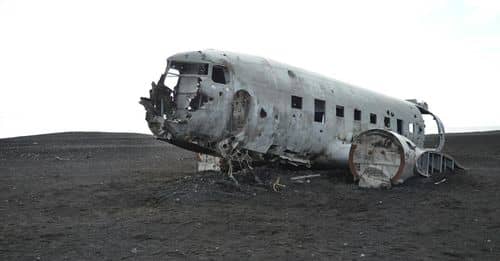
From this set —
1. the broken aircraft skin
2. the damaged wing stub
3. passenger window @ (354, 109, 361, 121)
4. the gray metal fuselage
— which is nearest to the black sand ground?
the damaged wing stub

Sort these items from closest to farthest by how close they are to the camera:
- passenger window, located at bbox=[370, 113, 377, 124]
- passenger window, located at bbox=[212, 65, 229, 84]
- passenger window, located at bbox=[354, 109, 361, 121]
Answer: passenger window, located at bbox=[212, 65, 229, 84] → passenger window, located at bbox=[354, 109, 361, 121] → passenger window, located at bbox=[370, 113, 377, 124]

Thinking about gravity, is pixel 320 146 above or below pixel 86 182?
above

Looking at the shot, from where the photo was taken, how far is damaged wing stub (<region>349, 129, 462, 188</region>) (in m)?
13.9

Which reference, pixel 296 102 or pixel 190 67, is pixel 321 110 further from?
pixel 190 67

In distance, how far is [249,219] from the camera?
33.1ft

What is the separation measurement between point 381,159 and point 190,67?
660 centimetres

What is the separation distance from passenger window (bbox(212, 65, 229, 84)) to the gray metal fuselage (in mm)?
64

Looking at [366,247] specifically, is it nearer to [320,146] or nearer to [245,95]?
[245,95]

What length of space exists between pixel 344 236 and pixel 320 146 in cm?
683

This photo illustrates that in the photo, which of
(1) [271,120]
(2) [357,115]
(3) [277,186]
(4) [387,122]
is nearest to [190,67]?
(1) [271,120]

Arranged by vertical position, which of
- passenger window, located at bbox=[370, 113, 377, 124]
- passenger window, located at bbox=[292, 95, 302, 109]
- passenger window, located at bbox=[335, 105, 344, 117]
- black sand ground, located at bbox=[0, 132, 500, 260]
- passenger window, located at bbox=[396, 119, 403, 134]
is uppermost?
passenger window, located at bbox=[292, 95, 302, 109]

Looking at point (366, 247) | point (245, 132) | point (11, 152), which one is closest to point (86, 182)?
point (245, 132)

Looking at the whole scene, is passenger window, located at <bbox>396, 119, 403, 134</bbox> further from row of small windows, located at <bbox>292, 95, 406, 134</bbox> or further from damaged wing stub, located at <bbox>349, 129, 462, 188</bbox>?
damaged wing stub, located at <bbox>349, 129, 462, 188</bbox>

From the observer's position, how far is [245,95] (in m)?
12.9
